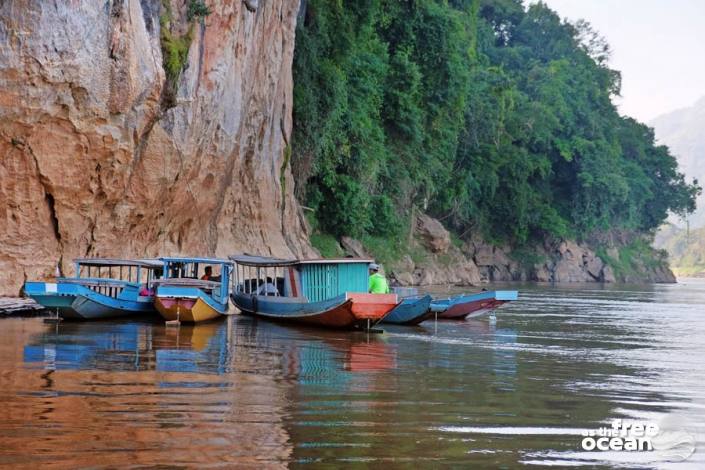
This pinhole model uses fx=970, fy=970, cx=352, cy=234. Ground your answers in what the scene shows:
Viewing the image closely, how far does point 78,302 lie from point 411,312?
7982mm

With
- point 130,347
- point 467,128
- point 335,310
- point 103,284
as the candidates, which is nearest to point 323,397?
point 130,347

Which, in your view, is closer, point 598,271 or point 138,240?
point 138,240

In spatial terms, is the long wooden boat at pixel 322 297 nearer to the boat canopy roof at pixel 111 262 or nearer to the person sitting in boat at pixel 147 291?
the person sitting in boat at pixel 147 291

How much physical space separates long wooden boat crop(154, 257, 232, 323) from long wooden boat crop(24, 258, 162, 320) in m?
0.60

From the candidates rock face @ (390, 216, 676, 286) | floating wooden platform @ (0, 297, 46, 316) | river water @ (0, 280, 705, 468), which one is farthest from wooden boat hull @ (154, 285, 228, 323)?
rock face @ (390, 216, 676, 286)

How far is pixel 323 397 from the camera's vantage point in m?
11.0

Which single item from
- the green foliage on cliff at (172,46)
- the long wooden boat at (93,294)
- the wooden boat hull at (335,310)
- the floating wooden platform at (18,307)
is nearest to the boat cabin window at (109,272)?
the long wooden boat at (93,294)

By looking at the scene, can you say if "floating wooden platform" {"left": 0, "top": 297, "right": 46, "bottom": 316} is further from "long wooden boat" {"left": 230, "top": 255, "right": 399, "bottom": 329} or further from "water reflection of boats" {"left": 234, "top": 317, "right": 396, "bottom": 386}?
"long wooden boat" {"left": 230, "top": 255, "right": 399, "bottom": 329}

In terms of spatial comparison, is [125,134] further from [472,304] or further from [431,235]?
[431,235]

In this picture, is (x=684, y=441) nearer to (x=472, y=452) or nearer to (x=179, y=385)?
(x=472, y=452)

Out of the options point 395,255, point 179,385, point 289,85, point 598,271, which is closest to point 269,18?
point 289,85

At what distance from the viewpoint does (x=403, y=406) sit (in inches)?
416

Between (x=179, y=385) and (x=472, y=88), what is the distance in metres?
50.5

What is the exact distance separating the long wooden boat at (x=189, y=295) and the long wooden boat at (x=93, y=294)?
0.60m
